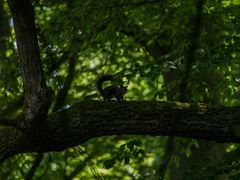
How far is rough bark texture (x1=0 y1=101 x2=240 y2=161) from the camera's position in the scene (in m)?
4.84

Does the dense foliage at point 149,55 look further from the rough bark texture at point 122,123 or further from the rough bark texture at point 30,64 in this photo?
the rough bark texture at point 30,64

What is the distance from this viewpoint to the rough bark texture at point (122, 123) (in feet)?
15.9

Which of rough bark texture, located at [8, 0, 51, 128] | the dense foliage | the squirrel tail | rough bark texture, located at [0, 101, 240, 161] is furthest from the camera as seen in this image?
the dense foliage

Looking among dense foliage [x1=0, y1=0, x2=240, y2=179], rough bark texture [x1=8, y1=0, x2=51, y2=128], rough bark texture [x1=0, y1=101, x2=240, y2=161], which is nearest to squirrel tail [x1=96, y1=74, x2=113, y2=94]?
dense foliage [x1=0, y1=0, x2=240, y2=179]

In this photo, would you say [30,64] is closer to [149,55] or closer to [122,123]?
[122,123]

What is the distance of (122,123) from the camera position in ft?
15.9

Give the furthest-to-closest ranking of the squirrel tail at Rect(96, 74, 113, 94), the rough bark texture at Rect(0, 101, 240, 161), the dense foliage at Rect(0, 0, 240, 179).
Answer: the dense foliage at Rect(0, 0, 240, 179)
the squirrel tail at Rect(96, 74, 113, 94)
the rough bark texture at Rect(0, 101, 240, 161)

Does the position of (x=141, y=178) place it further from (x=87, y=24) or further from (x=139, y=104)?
(x=87, y=24)

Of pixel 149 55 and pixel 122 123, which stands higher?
Answer: pixel 122 123

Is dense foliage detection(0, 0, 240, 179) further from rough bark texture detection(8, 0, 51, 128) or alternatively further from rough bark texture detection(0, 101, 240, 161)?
rough bark texture detection(8, 0, 51, 128)

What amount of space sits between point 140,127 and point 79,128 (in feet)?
1.74

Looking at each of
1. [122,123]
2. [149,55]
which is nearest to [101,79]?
[122,123]

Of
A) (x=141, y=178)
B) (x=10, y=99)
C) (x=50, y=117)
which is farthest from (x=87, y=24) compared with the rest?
(x=10, y=99)

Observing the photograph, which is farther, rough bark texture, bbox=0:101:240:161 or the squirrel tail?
the squirrel tail
